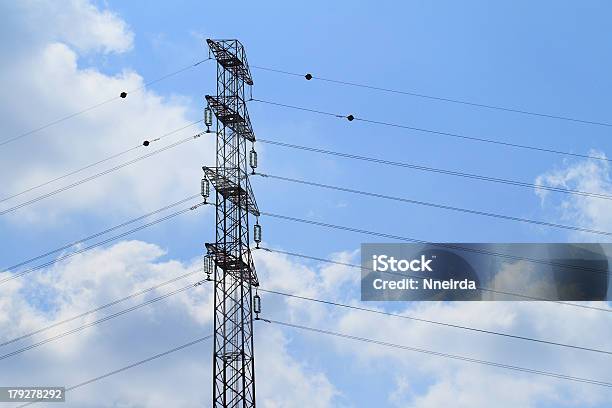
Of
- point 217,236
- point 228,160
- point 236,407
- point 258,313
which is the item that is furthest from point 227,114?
point 236,407

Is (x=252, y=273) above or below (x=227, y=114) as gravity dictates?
below

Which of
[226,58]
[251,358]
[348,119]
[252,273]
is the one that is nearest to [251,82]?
[226,58]

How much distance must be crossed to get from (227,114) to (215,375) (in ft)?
77.3

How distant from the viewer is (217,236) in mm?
96500

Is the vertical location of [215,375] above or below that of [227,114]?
below

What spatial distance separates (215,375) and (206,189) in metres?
16.0

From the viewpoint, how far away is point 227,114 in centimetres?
10031

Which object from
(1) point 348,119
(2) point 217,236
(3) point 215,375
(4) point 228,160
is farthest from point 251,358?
(1) point 348,119

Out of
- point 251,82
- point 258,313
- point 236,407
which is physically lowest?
point 236,407

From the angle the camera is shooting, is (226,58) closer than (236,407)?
No

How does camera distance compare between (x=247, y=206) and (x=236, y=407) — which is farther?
(x=247, y=206)

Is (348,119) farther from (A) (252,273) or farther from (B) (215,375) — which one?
(B) (215,375)

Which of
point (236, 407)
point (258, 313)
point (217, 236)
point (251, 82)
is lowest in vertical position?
point (236, 407)

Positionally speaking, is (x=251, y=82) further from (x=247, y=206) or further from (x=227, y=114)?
(x=247, y=206)
